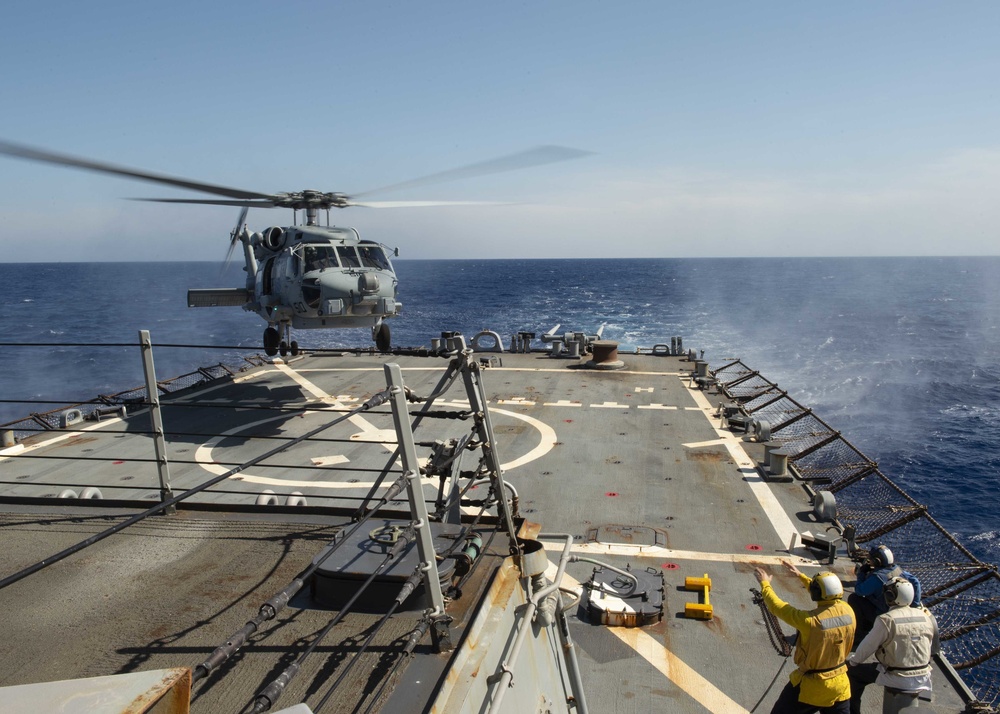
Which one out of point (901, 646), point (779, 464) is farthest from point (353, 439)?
point (901, 646)

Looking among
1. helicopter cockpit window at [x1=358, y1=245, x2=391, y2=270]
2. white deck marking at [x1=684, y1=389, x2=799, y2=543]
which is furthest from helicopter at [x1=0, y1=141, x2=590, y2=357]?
white deck marking at [x1=684, y1=389, x2=799, y2=543]

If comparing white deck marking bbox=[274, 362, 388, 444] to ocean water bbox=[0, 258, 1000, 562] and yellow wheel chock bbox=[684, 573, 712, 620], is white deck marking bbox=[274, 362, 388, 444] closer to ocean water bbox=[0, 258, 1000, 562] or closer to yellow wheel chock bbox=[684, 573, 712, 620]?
ocean water bbox=[0, 258, 1000, 562]

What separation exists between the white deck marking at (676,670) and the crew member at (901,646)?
1.40 m

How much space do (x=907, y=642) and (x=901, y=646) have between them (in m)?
0.05

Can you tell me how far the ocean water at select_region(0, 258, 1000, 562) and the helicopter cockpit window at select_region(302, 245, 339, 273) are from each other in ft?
10.5

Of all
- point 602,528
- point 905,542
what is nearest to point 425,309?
point 905,542

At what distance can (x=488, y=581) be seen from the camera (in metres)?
4.12

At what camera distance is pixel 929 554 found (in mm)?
16328

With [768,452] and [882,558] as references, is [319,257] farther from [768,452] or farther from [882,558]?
[882,558]

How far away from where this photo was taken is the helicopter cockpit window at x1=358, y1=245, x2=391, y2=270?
17141mm

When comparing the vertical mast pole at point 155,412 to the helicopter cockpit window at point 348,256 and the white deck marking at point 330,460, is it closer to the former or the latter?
the white deck marking at point 330,460

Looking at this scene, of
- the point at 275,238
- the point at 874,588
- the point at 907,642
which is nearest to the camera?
the point at 907,642

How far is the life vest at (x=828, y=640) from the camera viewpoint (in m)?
4.91

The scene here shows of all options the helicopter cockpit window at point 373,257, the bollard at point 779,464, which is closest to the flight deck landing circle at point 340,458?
the helicopter cockpit window at point 373,257
